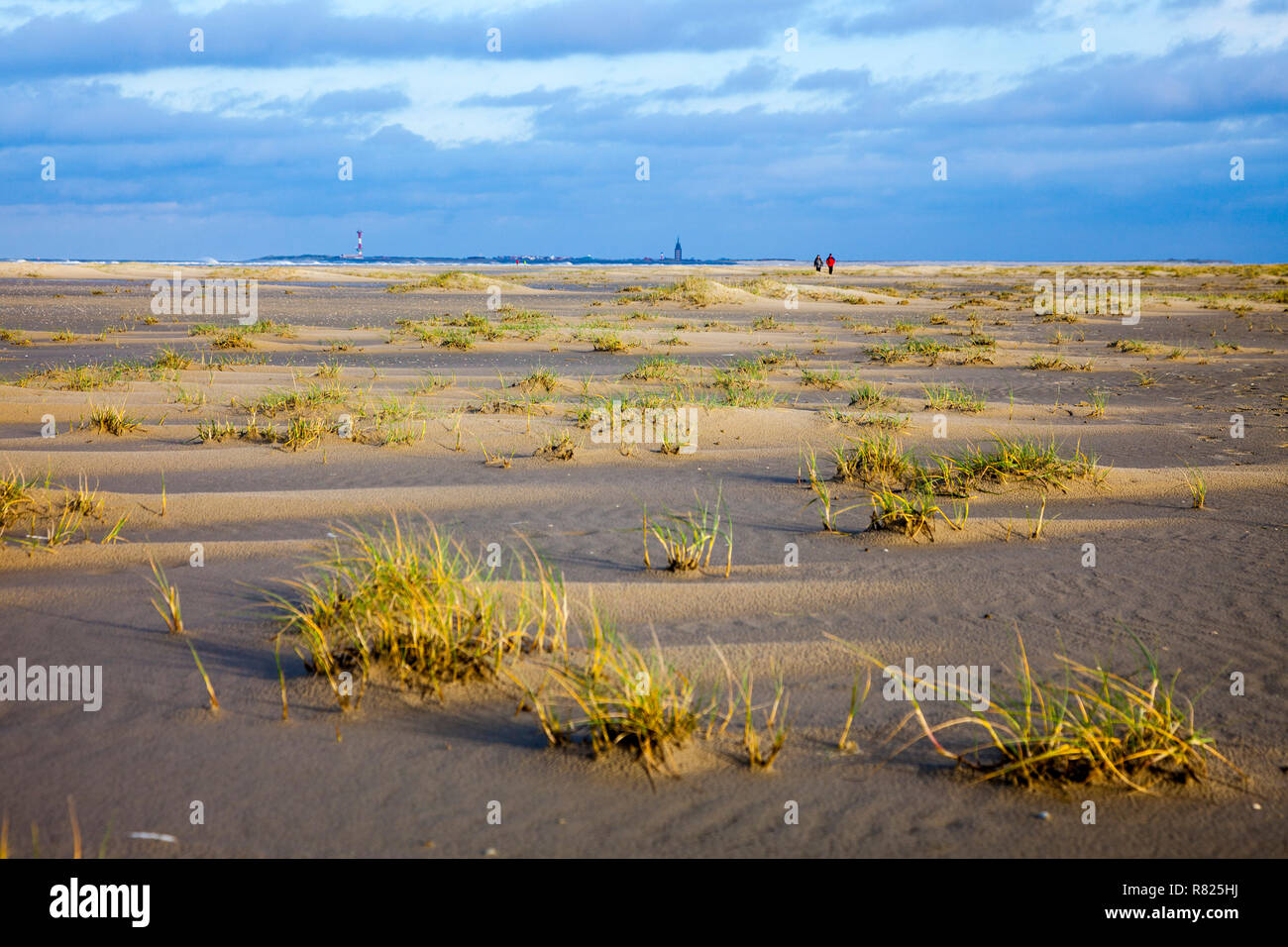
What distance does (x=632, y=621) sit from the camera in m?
3.69

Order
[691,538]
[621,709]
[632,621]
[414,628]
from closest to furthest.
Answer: [621,709] < [414,628] < [632,621] < [691,538]

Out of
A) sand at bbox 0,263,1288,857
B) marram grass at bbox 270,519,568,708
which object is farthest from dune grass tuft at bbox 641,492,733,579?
marram grass at bbox 270,519,568,708

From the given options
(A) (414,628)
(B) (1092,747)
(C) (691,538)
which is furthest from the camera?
(C) (691,538)

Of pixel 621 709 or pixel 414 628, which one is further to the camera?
pixel 414 628

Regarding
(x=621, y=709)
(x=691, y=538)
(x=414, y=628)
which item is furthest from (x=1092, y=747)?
(x=691, y=538)

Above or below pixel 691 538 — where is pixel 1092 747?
below

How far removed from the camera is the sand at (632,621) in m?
2.33

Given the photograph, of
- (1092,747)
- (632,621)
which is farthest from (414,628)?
(1092,747)

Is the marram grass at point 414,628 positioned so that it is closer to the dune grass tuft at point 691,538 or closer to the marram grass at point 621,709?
the marram grass at point 621,709

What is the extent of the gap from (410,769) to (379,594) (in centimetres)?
74

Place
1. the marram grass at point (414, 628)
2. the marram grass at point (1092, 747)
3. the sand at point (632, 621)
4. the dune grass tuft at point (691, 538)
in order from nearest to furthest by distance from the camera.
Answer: the sand at point (632, 621) < the marram grass at point (1092, 747) < the marram grass at point (414, 628) < the dune grass tuft at point (691, 538)

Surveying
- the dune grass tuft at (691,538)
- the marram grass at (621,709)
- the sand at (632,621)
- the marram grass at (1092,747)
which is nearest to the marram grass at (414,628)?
the sand at (632,621)

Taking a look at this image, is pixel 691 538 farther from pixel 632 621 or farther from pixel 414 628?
pixel 414 628
